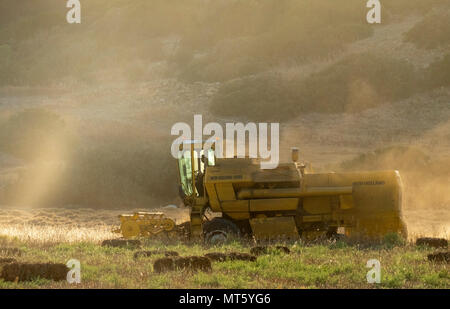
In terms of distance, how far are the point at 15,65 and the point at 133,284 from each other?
63.7 meters

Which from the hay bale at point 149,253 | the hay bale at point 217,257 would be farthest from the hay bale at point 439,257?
the hay bale at point 149,253

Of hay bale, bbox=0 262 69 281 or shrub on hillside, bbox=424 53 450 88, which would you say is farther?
shrub on hillside, bbox=424 53 450 88

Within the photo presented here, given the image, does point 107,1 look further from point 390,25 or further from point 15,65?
point 390,25

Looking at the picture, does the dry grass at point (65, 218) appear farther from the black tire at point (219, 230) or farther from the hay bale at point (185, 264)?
the hay bale at point (185, 264)

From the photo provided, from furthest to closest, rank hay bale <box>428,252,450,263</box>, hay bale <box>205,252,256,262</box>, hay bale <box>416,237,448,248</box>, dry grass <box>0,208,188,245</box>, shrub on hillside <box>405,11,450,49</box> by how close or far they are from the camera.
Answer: shrub on hillside <box>405,11,450,49</box>
dry grass <box>0,208,188,245</box>
hay bale <box>416,237,448,248</box>
hay bale <box>428,252,450,263</box>
hay bale <box>205,252,256,262</box>

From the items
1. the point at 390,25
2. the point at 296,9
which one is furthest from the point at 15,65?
the point at 390,25

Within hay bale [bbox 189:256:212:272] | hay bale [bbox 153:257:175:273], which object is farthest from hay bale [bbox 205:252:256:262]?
hay bale [bbox 153:257:175:273]

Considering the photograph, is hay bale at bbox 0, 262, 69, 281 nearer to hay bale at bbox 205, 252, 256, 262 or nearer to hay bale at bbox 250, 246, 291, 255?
hay bale at bbox 205, 252, 256, 262

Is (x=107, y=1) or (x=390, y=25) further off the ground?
(x=107, y=1)

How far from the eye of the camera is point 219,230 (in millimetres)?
15273

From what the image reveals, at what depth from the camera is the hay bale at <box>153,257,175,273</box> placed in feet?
36.7

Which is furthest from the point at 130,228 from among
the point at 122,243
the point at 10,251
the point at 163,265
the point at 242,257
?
the point at 163,265

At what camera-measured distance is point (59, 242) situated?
15.8 meters

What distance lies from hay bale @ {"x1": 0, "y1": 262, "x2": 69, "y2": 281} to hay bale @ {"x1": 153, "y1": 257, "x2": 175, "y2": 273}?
131 cm
